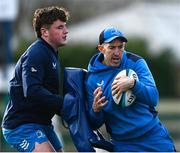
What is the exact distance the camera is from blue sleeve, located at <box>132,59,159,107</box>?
832cm

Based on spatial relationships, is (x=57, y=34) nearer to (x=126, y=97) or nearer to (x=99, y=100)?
(x=99, y=100)

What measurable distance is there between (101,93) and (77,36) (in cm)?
3785

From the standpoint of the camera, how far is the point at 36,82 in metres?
8.66

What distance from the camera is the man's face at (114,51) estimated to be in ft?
27.7

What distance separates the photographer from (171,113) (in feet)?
77.6

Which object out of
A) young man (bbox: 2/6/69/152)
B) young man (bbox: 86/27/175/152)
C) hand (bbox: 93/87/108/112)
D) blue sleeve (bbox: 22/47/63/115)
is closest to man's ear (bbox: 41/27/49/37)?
young man (bbox: 2/6/69/152)

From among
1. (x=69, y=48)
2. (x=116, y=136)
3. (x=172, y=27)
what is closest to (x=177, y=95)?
(x=69, y=48)

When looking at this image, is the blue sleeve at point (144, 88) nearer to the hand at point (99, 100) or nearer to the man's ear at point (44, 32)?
the hand at point (99, 100)

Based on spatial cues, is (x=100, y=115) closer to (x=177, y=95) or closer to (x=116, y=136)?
(x=116, y=136)

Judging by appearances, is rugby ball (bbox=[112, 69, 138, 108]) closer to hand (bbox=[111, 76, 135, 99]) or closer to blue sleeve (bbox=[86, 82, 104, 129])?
hand (bbox=[111, 76, 135, 99])

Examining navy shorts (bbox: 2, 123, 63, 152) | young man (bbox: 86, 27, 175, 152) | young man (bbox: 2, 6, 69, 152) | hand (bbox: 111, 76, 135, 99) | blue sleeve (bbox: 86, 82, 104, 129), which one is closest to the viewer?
hand (bbox: 111, 76, 135, 99)

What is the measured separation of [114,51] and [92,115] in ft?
2.23

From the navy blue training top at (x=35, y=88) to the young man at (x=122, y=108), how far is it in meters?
0.44

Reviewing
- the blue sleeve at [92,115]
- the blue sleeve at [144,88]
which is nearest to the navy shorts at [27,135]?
the blue sleeve at [92,115]
